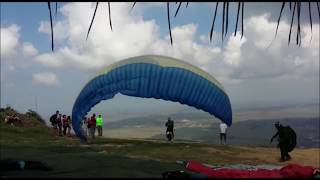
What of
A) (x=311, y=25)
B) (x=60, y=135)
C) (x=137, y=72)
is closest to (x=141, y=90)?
(x=137, y=72)

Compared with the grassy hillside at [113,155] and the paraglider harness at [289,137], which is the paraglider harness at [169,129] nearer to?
the grassy hillside at [113,155]

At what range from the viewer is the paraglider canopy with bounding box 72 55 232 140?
62.0ft

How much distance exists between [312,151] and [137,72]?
35.7 feet

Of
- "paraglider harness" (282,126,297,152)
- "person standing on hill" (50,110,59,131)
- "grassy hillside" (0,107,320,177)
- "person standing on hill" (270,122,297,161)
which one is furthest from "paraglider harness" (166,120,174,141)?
"paraglider harness" (282,126,297,152)

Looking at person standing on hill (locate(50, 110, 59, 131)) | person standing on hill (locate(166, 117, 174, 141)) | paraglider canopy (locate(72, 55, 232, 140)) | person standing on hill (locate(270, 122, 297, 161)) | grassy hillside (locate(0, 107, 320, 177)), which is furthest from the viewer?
person standing on hill (locate(50, 110, 59, 131))

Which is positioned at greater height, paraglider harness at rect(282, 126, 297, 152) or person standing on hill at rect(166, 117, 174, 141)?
person standing on hill at rect(166, 117, 174, 141)

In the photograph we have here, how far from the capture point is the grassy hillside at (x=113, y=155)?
10844 mm

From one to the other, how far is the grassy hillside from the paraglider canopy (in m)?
1.93

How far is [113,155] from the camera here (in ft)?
47.5

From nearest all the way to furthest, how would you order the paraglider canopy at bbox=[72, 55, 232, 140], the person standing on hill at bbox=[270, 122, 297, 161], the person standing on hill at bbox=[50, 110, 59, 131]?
the paraglider canopy at bbox=[72, 55, 232, 140], the person standing on hill at bbox=[270, 122, 297, 161], the person standing on hill at bbox=[50, 110, 59, 131]

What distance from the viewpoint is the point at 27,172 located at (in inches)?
380

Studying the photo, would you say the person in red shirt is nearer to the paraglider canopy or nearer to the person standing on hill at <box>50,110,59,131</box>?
the person standing on hill at <box>50,110,59,131</box>

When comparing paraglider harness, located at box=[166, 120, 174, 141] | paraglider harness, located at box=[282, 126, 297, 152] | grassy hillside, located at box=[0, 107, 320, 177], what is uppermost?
paraglider harness, located at box=[166, 120, 174, 141]

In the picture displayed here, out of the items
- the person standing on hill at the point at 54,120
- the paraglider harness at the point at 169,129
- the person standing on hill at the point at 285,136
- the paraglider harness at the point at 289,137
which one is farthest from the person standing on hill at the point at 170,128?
the paraglider harness at the point at 289,137
